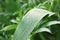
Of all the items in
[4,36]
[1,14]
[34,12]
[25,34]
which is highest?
[1,14]

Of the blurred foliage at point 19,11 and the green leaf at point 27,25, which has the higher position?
the blurred foliage at point 19,11

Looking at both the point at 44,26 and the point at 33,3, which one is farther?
the point at 33,3

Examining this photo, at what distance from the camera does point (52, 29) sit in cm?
72

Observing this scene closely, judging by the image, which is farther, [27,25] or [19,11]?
[19,11]

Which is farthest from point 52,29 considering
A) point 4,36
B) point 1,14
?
point 1,14

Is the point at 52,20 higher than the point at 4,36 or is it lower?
lower

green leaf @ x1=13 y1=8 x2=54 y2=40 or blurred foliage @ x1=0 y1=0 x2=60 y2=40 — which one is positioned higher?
blurred foliage @ x1=0 y1=0 x2=60 y2=40

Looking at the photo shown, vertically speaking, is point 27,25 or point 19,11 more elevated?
point 19,11

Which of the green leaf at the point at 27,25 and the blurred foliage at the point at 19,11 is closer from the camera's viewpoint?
the green leaf at the point at 27,25

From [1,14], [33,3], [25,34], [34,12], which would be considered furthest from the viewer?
[1,14]

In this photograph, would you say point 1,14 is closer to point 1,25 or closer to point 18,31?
point 1,25

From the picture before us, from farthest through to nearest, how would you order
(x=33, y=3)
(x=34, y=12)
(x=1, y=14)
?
(x=1, y=14) → (x=33, y=3) → (x=34, y=12)

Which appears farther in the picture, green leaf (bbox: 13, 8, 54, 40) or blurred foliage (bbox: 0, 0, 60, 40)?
blurred foliage (bbox: 0, 0, 60, 40)

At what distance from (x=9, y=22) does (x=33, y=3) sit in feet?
0.58
